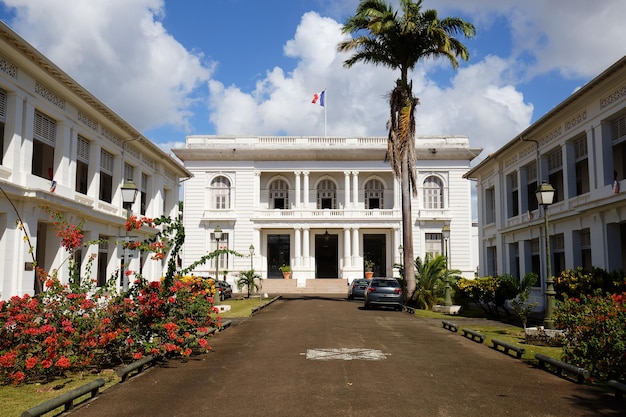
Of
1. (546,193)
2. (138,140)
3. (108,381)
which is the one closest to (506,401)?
(108,381)

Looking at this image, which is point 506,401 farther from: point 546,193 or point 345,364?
point 546,193

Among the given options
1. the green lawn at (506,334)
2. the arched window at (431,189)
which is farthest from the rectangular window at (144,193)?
the arched window at (431,189)

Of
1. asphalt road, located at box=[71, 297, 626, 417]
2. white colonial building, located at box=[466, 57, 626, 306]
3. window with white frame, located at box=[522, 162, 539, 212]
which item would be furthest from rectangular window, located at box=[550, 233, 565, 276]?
asphalt road, located at box=[71, 297, 626, 417]

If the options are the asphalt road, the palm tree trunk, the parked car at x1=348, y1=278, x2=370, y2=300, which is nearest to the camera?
the asphalt road

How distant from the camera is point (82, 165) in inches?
922

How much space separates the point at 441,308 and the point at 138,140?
16.6 m

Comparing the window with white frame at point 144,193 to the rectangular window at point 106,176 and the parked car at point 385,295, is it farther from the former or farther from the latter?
the parked car at point 385,295

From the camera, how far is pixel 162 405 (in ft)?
24.0

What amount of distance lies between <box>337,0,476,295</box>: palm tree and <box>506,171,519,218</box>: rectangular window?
234 inches

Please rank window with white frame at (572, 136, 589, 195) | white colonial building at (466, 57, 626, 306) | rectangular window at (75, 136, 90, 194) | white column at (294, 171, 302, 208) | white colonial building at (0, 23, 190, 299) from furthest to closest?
white column at (294, 171, 302, 208) < rectangular window at (75, 136, 90, 194) < window with white frame at (572, 136, 589, 195) < white colonial building at (466, 57, 626, 306) < white colonial building at (0, 23, 190, 299)

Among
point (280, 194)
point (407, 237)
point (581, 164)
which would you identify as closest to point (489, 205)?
point (407, 237)

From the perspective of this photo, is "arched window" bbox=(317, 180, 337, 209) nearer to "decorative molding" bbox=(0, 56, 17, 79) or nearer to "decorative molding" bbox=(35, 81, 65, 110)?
"decorative molding" bbox=(35, 81, 65, 110)

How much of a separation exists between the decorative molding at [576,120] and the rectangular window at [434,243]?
28.6m

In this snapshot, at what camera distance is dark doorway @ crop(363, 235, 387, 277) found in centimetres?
5181
